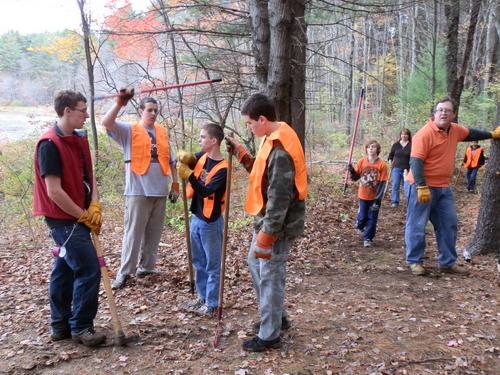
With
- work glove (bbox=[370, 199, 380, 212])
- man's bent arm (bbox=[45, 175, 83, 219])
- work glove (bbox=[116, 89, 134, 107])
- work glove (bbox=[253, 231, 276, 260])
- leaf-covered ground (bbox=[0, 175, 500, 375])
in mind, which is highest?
work glove (bbox=[116, 89, 134, 107])

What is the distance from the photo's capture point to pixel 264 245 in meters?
3.21

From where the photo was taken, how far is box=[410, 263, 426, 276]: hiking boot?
17.8 ft

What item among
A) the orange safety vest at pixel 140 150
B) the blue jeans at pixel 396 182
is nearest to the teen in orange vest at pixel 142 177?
the orange safety vest at pixel 140 150

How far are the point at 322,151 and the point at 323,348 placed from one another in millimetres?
21329

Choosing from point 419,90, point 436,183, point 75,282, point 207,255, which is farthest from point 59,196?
point 419,90

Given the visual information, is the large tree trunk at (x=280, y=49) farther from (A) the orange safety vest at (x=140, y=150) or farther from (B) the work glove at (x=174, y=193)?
(A) the orange safety vest at (x=140, y=150)

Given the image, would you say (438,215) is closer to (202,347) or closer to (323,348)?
(323,348)

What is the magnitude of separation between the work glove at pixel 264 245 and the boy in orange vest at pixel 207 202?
106 centimetres

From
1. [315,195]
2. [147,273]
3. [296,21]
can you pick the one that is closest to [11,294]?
[147,273]

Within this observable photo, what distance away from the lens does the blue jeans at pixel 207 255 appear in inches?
167

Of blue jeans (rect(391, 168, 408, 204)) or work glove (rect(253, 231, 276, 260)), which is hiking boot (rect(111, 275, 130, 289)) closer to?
work glove (rect(253, 231, 276, 260))

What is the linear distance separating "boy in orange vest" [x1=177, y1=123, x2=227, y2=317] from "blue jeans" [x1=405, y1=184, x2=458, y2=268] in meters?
2.81

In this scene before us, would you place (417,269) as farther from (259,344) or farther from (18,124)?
(18,124)

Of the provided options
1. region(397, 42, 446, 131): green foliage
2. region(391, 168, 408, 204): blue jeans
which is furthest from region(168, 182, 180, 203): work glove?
region(397, 42, 446, 131): green foliage
